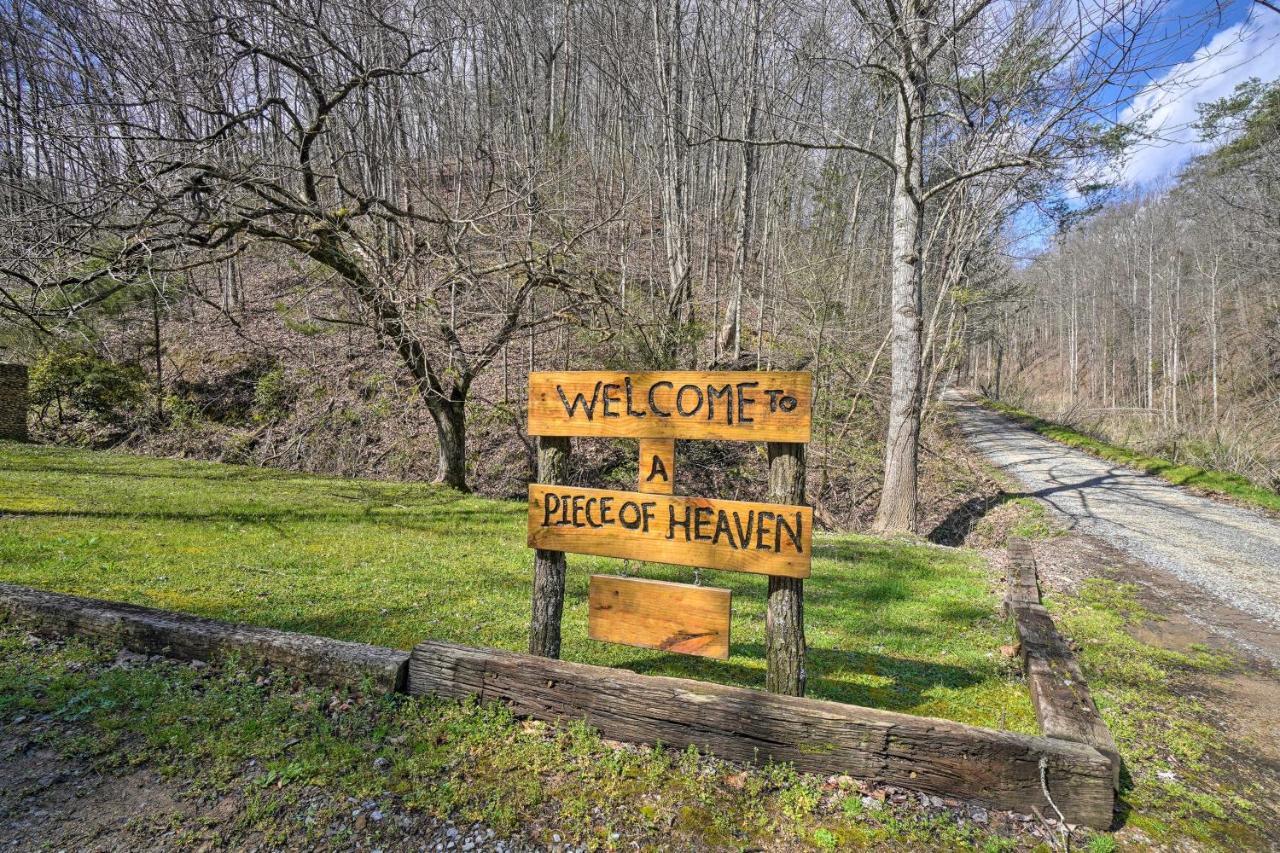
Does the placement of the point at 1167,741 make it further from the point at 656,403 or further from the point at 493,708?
the point at 493,708

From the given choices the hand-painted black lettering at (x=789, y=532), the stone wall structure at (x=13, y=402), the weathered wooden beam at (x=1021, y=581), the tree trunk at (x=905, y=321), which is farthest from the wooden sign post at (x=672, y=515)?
the stone wall structure at (x=13, y=402)

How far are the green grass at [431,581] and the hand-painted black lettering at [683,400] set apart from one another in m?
1.67

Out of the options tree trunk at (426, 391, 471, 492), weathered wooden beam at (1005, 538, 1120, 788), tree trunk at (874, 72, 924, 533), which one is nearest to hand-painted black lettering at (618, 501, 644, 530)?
weathered wooden beam at (1005, 538, 1120, 788)

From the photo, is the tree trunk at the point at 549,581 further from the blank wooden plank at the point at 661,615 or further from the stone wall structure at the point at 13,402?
the stone wall structure at the point at 13,402

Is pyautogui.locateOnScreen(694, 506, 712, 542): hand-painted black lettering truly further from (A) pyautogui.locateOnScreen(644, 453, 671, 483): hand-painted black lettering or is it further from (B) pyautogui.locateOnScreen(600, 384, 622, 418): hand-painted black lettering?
(B) pyautogui.locateOnScreen(600, 384, 622, 418): hand-painted black lettering

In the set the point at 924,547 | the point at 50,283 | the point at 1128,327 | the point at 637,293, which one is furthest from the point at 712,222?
the point at 1128,327

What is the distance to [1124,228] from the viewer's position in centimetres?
4200

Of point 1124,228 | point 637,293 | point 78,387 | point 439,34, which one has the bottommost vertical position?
point 78,387

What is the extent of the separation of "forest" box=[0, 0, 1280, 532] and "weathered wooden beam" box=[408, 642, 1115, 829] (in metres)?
4.92

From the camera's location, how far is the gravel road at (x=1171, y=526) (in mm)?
6309

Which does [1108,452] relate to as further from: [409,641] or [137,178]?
[137,178]

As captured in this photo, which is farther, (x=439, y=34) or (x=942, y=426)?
(x=942, y=426)

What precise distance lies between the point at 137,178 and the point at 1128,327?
51.5 meters

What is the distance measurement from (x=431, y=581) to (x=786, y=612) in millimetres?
3460
